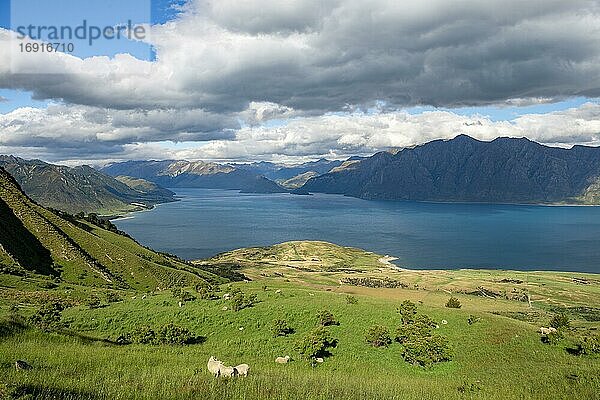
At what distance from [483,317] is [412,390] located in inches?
828

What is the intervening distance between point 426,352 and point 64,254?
8497cm

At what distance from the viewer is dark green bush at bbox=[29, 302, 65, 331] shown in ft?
99.0

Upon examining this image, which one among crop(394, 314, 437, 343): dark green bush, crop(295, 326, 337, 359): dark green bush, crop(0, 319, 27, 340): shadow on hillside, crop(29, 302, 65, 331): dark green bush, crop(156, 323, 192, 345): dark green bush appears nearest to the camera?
crop(0, 319, 27, 340): shadow on hillside

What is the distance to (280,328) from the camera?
31.3 m

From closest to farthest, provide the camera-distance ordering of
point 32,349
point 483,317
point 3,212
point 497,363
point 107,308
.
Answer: point 32,349 → point 497,363 → point 483,317 → point 107,308 → point 3,212

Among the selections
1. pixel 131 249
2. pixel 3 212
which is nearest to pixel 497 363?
pixel 3 212

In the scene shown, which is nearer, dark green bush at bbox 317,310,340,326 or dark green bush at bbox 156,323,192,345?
dark green bush at bbox 156,323,192,345

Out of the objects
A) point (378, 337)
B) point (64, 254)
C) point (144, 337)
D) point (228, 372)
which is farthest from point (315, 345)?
point (64, 254)

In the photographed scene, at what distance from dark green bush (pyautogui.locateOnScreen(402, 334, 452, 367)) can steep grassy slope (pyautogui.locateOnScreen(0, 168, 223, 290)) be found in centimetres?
4911

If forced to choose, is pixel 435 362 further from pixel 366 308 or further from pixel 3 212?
pixel 3 212

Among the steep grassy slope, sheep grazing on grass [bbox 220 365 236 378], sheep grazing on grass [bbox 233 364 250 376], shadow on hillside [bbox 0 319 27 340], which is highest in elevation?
shadow on hillside [bbox 0 319 27 340]

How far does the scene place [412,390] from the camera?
18062 mm

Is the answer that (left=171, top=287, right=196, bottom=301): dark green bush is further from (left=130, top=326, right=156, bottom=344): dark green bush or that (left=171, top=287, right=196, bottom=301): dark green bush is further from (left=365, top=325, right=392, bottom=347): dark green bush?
(left=365, top=325, right=392, bottom=347): dark green bush

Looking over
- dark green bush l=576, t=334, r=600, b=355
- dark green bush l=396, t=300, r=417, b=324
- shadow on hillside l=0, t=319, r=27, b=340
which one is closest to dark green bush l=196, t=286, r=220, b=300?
dark green bush l=396, t=300, r=417, b=324
